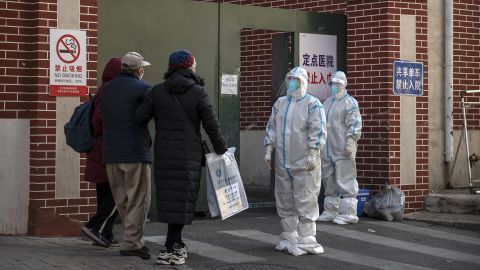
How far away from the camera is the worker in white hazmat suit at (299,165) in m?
8.54

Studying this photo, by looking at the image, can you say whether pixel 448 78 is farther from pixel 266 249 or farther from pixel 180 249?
pixel 180 249

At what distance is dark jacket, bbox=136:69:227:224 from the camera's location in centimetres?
757

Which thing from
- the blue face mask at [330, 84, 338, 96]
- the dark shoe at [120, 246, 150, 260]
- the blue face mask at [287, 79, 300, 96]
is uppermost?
the blue face mask at [330, 84, 338, 96]

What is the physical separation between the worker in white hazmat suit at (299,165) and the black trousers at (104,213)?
1.70 m

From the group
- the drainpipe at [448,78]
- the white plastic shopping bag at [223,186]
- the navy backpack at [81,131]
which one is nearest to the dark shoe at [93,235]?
the navy backpack at [81,131]

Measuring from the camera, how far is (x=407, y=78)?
12.0 metres

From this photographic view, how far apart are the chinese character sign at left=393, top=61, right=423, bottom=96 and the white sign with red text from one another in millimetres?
4624

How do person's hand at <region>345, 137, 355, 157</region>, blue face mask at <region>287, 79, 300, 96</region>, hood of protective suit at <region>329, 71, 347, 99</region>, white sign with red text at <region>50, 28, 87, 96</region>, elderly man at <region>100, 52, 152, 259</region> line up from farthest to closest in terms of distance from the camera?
hood of protective suit at <region>329, 71, 347, 99</region> → person's hand at <region>345, 137, 355, 157</region> → white sign with red text at <region>50, 28, 87, 96</region> → blue face mask at <region>287, 79, 300, 96</region> → elderly man at <region>100, 52, 152, 259</region>

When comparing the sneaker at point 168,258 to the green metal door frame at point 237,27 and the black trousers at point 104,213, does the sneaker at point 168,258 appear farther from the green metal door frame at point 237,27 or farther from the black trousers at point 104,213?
the green metal door frame at point 237,27

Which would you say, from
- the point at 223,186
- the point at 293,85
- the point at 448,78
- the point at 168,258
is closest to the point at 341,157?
the point at 448,78

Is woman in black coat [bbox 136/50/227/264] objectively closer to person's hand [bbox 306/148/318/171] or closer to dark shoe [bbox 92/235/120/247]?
dark shoe [bbox 92/235/120/247]

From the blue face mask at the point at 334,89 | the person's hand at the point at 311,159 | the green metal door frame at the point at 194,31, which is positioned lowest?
the person's hand at the point at 311,159

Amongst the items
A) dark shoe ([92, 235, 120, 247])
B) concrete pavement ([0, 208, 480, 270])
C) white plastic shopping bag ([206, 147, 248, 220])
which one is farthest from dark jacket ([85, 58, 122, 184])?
white plastic shopping bag ([206, 147, 248, 220])

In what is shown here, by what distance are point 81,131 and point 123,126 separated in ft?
2.37
